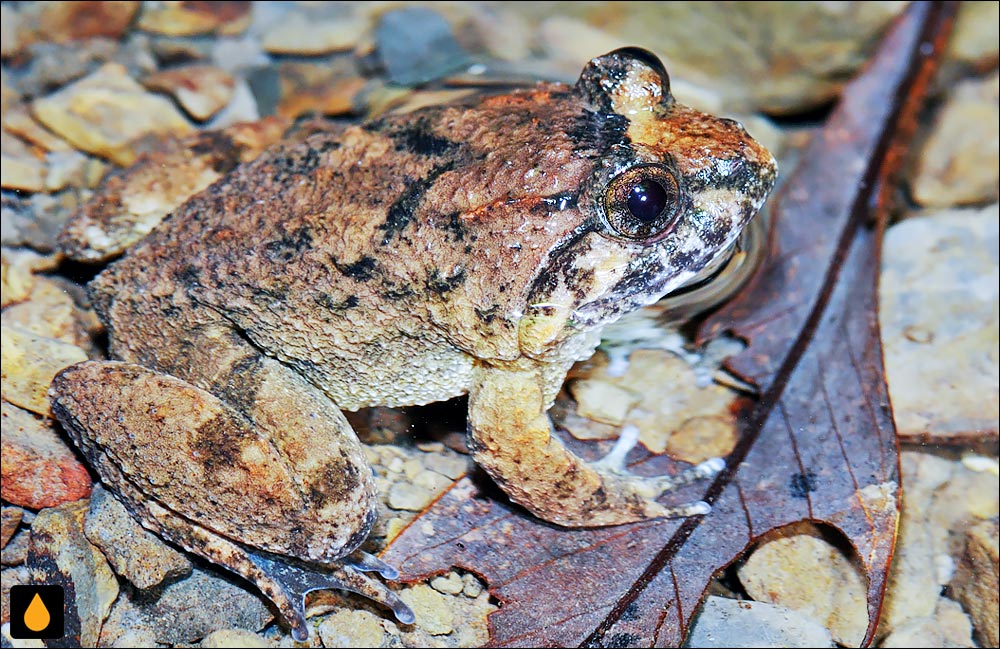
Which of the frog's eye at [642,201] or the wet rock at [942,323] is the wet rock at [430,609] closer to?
the frog's eye at [642,201]

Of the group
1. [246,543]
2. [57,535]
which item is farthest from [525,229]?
[57,535]

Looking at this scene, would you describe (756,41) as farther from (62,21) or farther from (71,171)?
(62,21)

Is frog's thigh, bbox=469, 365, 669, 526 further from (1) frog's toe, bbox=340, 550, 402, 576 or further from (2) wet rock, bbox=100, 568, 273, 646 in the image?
(2) wet rock, bbox=100, 568, 273, 646

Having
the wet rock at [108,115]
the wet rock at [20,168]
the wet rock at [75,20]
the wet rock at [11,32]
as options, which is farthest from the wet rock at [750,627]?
the wet rock at [11,32]

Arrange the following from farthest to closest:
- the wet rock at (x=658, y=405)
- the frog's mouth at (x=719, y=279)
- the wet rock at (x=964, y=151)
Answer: the wet rock at (x=964, y=151) < the frog's mouth at (x=719, y=279) < the wet rock at (x=658, y=405)

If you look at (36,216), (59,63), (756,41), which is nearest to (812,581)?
(756,41)

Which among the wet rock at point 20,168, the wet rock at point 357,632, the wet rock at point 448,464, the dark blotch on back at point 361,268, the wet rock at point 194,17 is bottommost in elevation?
the wet rock at point 357,632

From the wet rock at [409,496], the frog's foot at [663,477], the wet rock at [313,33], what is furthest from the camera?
the wet rock at [313,33]

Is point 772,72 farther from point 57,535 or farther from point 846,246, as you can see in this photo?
point 57,535
